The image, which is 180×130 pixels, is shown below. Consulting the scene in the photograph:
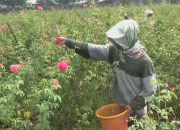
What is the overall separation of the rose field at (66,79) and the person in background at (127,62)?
191 mm

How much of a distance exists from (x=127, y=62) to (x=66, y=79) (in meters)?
0.63

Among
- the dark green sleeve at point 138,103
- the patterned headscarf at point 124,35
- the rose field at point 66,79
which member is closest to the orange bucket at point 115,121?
the dark green sleeve at point 138,103

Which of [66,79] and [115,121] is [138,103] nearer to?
[115,121]

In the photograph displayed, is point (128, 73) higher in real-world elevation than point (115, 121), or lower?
higher

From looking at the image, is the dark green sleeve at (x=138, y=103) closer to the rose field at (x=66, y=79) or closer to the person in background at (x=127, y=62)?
the person in background at (x=127, y=62)

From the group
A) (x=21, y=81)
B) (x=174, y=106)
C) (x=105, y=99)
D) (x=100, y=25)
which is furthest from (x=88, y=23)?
(x=21, y=81)

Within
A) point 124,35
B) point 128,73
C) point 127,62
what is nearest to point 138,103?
point 128,73

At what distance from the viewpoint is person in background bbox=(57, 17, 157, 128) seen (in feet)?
13.0

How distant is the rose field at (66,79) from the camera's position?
12.6 ft

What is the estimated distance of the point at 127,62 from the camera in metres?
4.13

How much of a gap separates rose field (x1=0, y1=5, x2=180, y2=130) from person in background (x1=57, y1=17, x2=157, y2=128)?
19 centimetres

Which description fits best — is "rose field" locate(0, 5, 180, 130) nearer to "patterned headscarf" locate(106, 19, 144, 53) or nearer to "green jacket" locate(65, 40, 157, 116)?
"green jacket" locate(65, 40, 157, 116)

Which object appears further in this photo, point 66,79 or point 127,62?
point 66,79

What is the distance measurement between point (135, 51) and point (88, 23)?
1.53 meters
